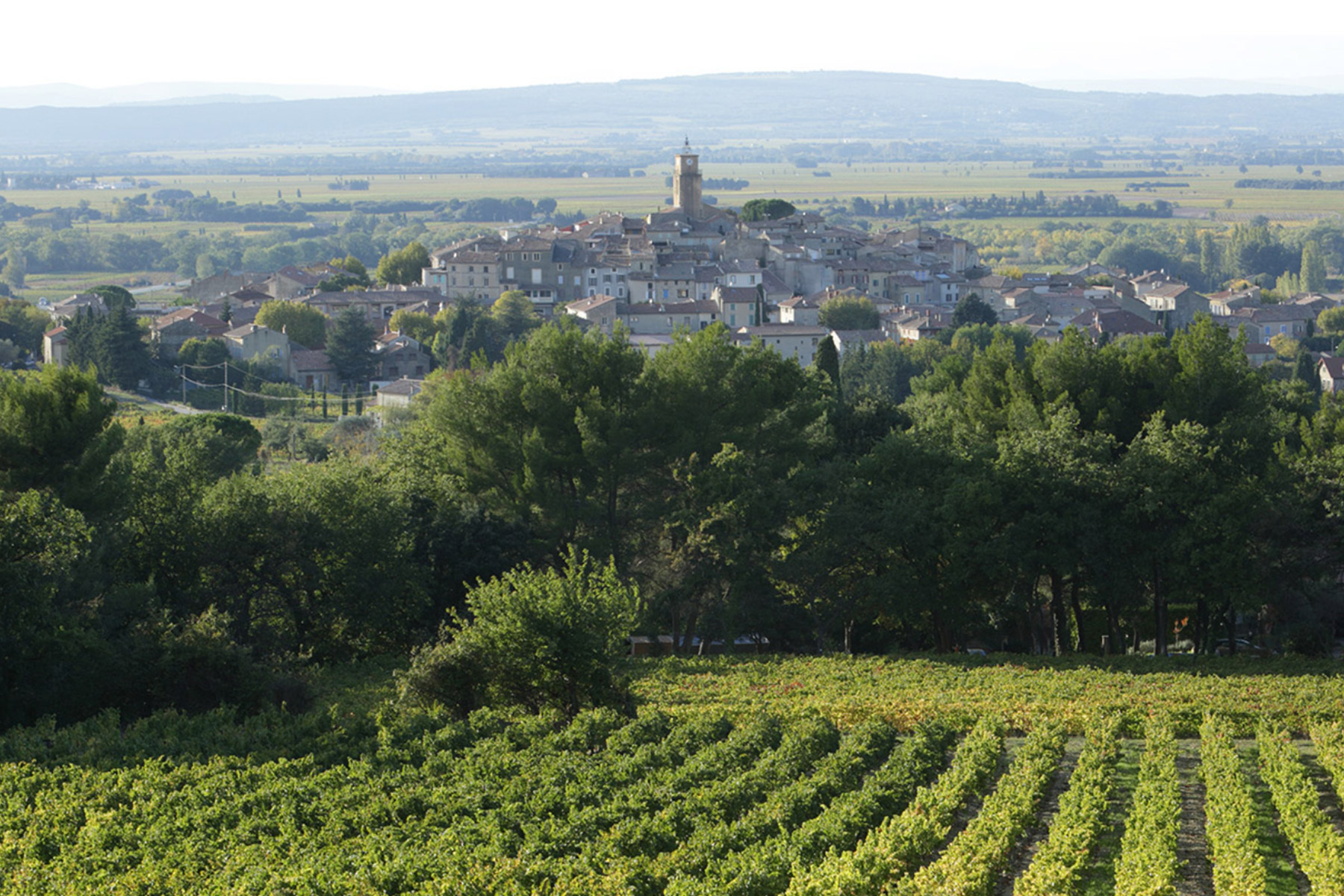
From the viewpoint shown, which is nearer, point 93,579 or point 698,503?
point 93,579

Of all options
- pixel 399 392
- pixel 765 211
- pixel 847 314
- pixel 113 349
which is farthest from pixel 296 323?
pixel 765 211

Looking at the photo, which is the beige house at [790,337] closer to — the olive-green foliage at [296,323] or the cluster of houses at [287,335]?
the cluster of houses at [287,335]

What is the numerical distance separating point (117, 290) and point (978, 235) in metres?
106

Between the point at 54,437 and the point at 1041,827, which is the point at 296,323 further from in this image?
the point at 1041,827

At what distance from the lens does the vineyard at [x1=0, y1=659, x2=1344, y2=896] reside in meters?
13.3

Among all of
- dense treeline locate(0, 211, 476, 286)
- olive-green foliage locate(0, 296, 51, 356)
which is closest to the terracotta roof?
olive-green foliage locate(0, 296, 51, 356)

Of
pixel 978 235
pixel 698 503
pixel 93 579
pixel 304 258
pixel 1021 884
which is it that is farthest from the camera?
pixel 978 235

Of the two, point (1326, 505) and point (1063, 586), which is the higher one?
point (1326, 505)

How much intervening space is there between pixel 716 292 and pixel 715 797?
79674 mm

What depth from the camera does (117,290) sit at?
10156cm

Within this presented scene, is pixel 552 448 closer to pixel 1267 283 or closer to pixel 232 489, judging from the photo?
pixel 232 489

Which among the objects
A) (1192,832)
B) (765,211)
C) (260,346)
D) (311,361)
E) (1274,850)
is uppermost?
(765,211)

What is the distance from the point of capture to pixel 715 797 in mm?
15617

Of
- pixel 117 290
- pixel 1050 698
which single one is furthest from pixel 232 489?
pixel 117 290
